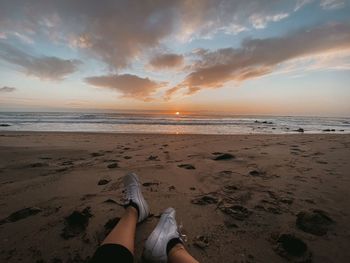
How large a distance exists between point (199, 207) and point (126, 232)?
3.53 ft

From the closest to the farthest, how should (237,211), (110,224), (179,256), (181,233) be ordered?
(179,256)
(181,233)
(110,224)
(237,211)

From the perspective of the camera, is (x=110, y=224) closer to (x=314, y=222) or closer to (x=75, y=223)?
(x=75, y=223)

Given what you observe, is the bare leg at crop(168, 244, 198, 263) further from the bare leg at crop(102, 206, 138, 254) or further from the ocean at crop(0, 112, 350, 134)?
the ocean at crop(0, 112, 350, 134)

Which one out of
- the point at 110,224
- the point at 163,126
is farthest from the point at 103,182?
the point at 163,126

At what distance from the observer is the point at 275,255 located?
170cm

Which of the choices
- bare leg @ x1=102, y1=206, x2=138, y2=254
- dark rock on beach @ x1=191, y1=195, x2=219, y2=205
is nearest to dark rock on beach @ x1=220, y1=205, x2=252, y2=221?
dark rock on beach @ x1=191, y1=195, x2=219, y2=205

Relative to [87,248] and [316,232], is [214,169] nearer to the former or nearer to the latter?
[316,232]

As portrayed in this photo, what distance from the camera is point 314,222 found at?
2121 millimetres

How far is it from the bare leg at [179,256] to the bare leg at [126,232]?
0.99 ft

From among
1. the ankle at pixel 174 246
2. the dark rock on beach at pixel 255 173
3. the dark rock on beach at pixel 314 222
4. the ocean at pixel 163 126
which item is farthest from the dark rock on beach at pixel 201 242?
the ocean at pixel 163 126

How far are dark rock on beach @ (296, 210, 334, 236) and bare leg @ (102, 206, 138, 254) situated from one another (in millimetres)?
1616

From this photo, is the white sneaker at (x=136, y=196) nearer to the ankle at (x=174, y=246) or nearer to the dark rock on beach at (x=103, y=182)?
the ankle at (x=174, y=246)

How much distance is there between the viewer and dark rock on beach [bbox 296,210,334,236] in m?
2.00

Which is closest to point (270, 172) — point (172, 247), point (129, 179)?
point (129, 179)
